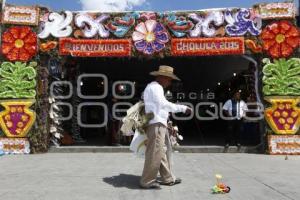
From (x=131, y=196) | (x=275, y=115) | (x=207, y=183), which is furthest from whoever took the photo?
(x=275, y=115)

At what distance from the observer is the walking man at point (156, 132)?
6.80 m

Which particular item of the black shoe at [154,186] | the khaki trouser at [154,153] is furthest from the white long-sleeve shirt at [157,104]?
the black shoe at [154,186]

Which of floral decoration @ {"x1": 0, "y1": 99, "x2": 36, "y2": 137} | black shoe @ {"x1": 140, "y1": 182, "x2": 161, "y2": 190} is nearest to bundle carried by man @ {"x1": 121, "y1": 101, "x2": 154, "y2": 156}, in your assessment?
black shoe @ {"x1": 140, "y1": 182, "x2": 161, "y2": 190}

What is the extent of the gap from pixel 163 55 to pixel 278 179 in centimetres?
541

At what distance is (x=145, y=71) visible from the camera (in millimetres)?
19484

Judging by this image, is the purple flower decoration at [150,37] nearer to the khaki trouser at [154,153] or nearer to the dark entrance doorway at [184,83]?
the dark entrance doorway at [184,83]

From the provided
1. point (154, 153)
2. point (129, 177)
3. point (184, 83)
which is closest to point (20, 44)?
point (129, 177)

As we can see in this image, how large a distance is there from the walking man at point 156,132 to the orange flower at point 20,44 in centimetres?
620

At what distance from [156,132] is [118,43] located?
18.8ft

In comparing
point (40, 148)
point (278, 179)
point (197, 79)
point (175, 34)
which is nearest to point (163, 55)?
point (175, 34)

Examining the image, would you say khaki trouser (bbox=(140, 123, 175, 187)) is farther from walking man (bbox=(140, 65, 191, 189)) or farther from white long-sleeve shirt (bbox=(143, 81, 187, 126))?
white long-sleeve shirt (bbox=(143, 81, 187, 126))

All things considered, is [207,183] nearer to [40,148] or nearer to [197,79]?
[40,148]

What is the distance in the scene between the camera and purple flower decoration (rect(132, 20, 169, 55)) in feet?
39.7

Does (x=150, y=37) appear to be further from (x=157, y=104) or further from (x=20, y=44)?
(x=157, y=104)
